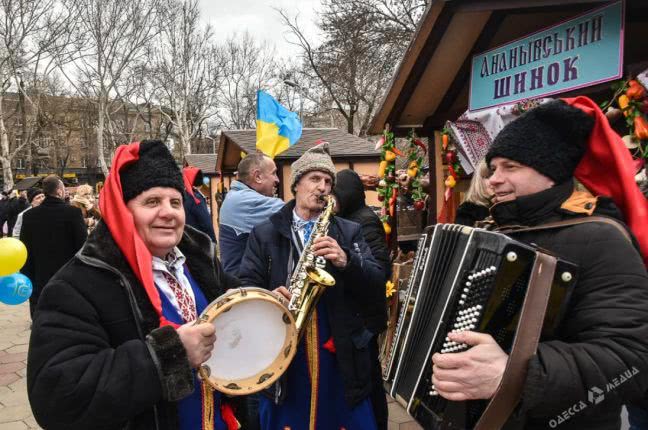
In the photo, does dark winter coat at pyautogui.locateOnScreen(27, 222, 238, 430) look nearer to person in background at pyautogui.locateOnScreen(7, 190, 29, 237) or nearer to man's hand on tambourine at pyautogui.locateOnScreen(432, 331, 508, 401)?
man's hand on tambourine at pyautogui.locateOnScreen(432, 331, 508, 401)

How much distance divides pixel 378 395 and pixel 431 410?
1829 mm

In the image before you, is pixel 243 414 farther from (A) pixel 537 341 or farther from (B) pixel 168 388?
(A) pixel 537 341

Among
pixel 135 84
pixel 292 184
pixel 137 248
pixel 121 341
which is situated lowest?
pixel 121 341

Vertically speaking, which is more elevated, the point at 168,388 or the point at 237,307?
the point at 237,307

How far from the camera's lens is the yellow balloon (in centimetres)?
422

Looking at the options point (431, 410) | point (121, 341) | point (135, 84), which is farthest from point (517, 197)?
point (135, 84)

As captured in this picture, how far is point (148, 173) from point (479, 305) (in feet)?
4.19

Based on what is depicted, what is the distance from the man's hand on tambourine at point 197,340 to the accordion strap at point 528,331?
96 cm

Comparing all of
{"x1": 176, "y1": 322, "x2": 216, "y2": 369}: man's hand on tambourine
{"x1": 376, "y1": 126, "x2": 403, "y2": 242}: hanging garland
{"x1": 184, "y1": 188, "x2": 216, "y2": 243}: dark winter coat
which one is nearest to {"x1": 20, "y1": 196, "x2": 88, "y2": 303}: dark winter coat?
{"x1": 184, "y1": 188, "x2": 216, "y2": 243}: dark winter coat

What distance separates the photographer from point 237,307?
1778mm

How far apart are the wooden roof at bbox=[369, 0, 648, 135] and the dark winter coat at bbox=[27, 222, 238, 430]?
117 inches

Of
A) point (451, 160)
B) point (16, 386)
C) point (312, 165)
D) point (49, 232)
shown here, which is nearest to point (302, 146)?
point (49, 232)

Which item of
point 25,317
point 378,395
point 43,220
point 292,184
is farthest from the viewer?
point 25,317

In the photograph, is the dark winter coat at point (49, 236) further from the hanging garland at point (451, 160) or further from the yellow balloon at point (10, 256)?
the hanging garland at point (451, 160)
